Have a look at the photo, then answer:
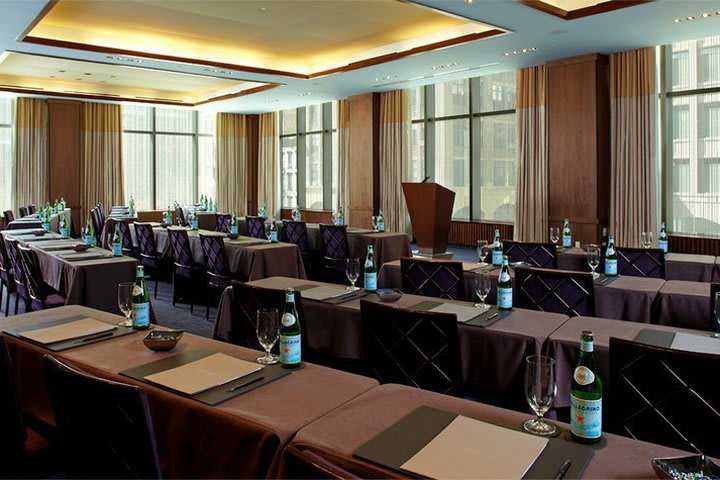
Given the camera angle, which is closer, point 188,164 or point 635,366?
point 635,366

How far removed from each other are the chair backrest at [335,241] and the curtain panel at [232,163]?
29.1ft

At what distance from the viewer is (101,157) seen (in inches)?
543

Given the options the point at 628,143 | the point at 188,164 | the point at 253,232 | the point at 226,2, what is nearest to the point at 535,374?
the point at 226,2

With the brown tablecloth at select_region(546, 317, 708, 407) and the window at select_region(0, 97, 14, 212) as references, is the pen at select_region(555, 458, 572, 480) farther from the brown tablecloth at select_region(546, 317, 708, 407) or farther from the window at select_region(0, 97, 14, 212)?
the window at select_region(0, 97, 14, 212)

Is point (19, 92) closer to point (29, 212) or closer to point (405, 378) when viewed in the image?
point (29, 212)

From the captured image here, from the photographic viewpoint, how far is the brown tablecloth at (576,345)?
2.29 m

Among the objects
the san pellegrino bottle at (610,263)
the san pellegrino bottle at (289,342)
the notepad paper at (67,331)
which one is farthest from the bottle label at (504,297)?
the notepad paper at (67,331)

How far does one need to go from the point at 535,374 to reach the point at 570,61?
333 inches

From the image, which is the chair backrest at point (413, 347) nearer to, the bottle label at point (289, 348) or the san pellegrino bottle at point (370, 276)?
the bottle label at point (289, 348)

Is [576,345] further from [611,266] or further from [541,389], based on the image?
[611,266]

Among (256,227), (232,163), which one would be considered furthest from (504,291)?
(232,163)

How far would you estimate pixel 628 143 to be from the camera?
861cm

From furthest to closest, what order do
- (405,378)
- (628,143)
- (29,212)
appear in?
(29,212)
(628,143)
(405,378)

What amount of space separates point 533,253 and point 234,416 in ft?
13.1
